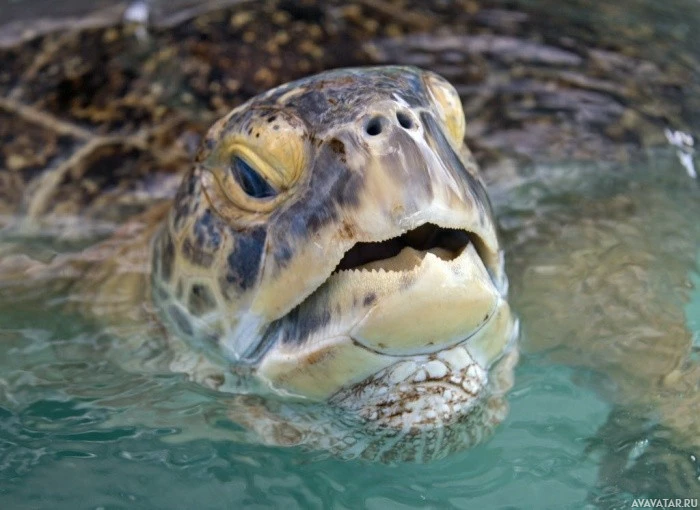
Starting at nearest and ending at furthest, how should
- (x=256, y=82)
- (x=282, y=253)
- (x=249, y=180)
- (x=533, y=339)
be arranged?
(x=282, y=253), (x=249, y=180), (x=533, y=339), (x=256, y=82)

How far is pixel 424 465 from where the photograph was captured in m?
1.76

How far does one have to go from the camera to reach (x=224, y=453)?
1.80 meters

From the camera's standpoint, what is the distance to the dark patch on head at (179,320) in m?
1.83

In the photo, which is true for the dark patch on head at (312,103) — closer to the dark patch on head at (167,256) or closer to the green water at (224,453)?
the dark patch on head at (167,256)

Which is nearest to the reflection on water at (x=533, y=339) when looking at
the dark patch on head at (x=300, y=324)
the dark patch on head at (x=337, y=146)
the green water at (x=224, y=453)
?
the green water at (x=224, y=453)

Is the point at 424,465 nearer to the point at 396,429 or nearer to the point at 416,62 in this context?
the point at 396,429

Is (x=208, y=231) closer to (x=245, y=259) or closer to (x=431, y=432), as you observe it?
(x=245, y=259)

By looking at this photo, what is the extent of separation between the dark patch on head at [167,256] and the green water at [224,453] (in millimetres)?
228

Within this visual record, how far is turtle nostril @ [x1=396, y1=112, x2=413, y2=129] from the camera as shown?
152cm

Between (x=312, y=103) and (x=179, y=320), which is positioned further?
(x=179, y=320)

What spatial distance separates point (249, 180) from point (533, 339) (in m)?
0.78

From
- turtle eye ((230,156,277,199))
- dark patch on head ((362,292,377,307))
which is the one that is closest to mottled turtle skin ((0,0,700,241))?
turtle eye ((230,156,277,199))

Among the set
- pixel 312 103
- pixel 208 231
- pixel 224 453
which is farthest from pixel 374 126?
pixel 224 453

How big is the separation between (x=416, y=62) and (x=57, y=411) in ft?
4.36
